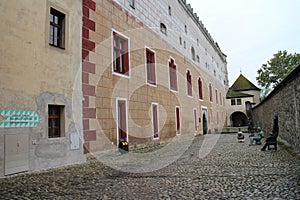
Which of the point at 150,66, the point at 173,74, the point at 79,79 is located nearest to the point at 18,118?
the point at 79,79

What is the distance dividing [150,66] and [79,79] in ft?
21.7

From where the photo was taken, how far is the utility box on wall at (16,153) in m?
6.15

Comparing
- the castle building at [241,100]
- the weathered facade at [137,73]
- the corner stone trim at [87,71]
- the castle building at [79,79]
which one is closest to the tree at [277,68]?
the castle building at [241,100]

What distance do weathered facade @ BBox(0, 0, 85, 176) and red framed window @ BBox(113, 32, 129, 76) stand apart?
96.6 inches

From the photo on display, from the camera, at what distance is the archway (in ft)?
152

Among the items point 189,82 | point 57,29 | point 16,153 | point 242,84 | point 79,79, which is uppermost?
point 242,84

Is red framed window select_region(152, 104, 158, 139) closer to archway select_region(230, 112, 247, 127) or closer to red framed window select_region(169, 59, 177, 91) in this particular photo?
red framed window select_region(169, 59, 177, 91)

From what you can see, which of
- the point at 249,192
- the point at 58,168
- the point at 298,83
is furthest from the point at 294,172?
the point at 58,168

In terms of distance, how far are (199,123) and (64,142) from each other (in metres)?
17.6

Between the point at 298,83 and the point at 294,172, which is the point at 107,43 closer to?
the point at 298,83

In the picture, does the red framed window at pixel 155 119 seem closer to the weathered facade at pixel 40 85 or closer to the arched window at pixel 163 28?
the arched window at pixel 163 28

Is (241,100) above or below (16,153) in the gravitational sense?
above

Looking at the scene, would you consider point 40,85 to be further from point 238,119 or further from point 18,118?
point 238,119

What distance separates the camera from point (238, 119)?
4688 cm
